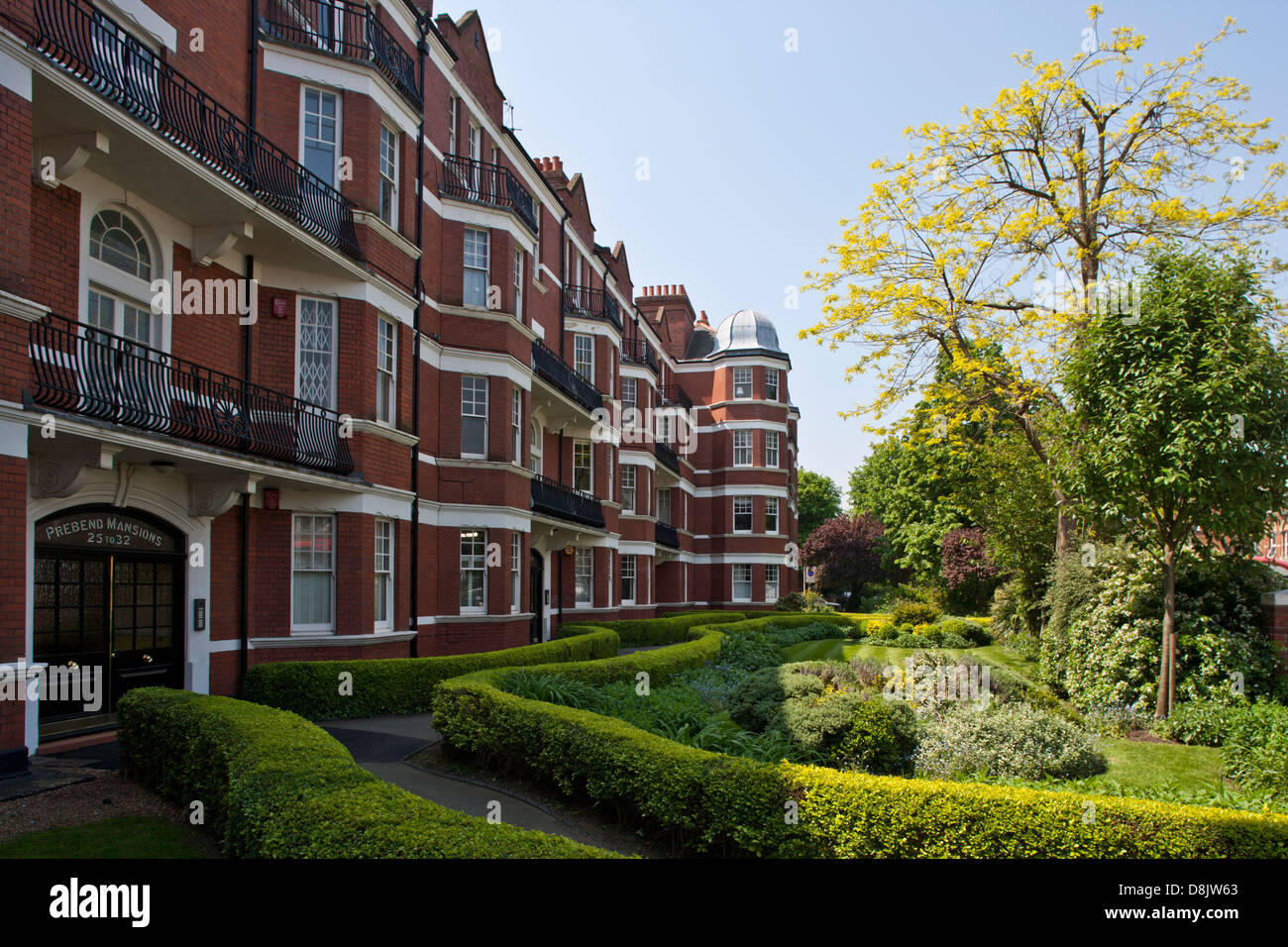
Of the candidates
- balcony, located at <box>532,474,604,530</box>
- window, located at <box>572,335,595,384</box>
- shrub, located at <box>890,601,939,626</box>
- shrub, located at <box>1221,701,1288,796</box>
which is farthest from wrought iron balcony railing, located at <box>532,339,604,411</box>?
shrub, located at <box>890,601,939,626</box>

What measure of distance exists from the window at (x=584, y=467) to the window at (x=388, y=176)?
42.4 ft

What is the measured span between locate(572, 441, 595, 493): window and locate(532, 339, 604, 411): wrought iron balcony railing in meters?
1.67

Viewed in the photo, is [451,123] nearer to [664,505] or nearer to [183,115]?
[183,115]

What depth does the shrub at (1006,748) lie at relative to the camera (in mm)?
10055

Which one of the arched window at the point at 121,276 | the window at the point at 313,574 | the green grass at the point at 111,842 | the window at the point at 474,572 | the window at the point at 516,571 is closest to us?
the green grass at the point at 111,842

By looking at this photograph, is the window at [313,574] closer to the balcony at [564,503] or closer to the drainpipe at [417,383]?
the drainpipe at [417,383]

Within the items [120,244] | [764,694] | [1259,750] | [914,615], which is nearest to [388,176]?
[120,244]

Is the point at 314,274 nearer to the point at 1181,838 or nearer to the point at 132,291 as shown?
the point at 132,291

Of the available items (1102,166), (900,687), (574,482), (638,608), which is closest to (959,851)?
(900,687)

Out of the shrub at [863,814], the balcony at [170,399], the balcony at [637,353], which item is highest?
the balcony at [637,353]

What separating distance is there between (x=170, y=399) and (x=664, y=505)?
33156 mm

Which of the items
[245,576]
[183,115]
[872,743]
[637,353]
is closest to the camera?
[872,743]

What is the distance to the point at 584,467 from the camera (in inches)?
1150

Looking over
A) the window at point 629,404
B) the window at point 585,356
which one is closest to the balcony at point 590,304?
the window at point 585,356
